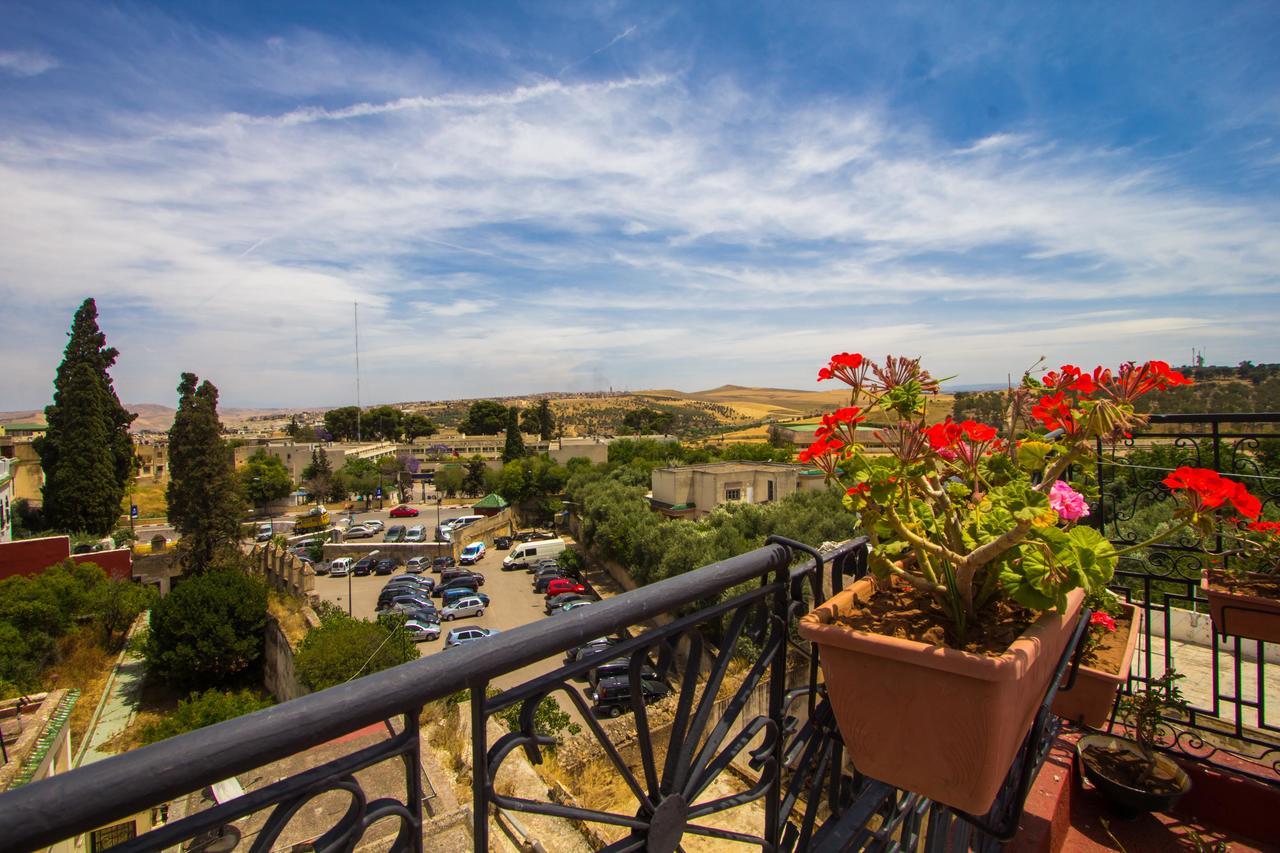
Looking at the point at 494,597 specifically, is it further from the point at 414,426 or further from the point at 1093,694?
the point at 414,426

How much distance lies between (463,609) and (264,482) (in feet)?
107

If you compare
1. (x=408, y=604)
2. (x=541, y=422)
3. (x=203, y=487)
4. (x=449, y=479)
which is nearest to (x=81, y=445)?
(x=203, y=487)

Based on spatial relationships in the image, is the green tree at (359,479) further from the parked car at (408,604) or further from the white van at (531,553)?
the parked car at (408,604)

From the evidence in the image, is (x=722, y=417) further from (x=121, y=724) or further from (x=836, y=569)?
(x=836, y=569)

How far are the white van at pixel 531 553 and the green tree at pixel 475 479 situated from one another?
1933cm

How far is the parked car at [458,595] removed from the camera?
80.7 feet

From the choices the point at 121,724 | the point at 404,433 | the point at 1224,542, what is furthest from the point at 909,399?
the point at 404,433

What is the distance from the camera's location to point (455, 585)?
27.2m

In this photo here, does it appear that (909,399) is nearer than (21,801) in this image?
No

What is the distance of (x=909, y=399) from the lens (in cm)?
140

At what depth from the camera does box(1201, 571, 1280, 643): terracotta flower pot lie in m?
2.32

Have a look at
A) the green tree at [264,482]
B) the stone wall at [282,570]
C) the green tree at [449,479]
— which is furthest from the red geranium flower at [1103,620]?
the green tree at [264,482]

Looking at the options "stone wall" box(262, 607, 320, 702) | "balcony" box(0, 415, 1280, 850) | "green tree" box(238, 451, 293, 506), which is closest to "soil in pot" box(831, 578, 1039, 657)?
"balcony" box(0, 415, 1280, 850)

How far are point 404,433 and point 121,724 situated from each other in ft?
219
